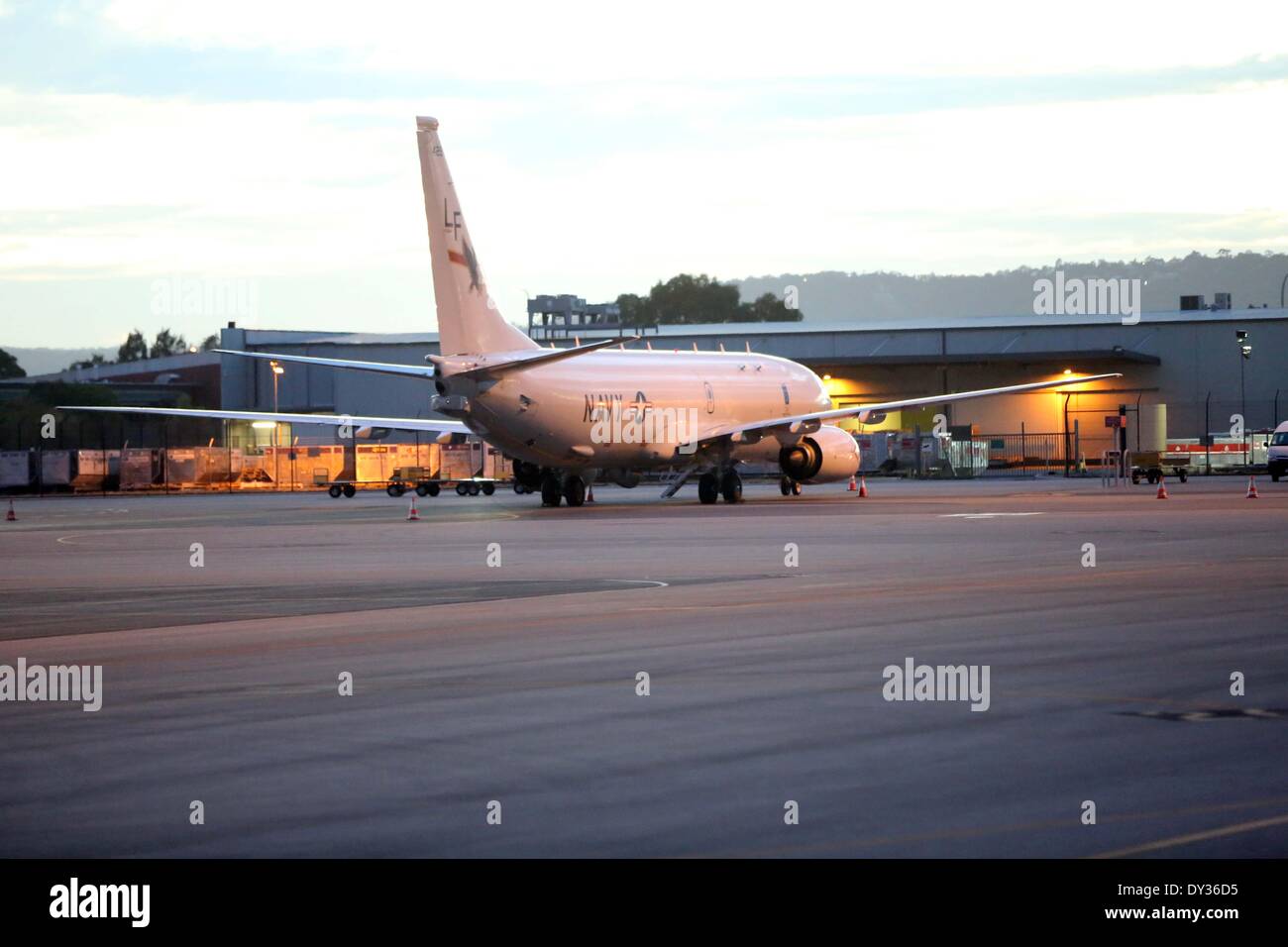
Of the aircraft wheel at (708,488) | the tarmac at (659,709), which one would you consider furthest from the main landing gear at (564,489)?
the tarmac at (659,709)

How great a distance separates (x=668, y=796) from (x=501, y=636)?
22.4 feet

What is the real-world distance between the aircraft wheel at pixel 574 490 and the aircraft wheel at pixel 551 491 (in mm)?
212

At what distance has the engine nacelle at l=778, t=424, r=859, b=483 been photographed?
4769cm

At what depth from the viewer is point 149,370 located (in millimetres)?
119375

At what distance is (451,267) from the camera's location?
38750mm

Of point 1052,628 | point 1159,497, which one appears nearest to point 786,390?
point 1159,497

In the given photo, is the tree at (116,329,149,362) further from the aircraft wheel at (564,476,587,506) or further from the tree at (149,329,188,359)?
the aircraft wheel at (564,476,587,506)

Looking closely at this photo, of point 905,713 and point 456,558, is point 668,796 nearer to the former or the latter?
point 905,713

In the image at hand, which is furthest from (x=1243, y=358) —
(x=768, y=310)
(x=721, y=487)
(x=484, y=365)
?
(x=768, y=310)

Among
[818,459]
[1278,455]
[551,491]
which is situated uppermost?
[1278,455]

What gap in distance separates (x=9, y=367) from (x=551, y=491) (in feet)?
413

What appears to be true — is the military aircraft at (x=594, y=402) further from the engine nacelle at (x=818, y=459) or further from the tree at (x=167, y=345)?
the tree at (x=167, y=345)

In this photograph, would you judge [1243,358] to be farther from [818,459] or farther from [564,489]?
[564,489]

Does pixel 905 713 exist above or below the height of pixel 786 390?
below
